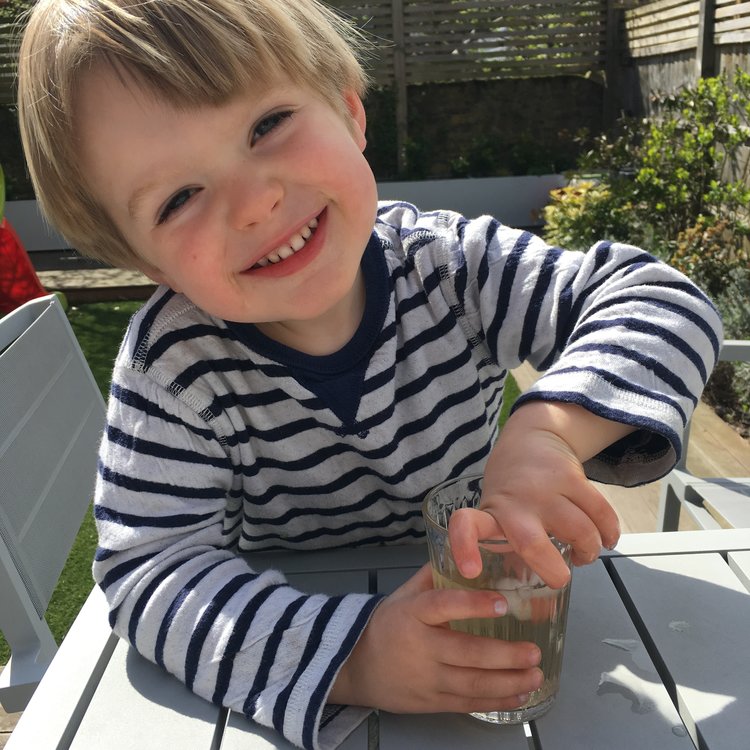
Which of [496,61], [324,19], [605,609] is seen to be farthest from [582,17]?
[605,609]

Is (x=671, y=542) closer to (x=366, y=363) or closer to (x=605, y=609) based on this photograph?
(x=605, y=609)

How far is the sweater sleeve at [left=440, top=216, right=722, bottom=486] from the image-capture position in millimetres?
899

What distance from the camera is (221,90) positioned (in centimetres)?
94

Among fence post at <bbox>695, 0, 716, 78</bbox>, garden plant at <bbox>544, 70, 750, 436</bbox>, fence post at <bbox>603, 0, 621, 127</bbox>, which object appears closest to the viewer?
garden plant at <bbox>544, 70, 750, 436</bbox>

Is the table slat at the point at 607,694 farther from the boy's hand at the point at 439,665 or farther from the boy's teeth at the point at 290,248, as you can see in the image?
the boy's teeth at the point at 290,248

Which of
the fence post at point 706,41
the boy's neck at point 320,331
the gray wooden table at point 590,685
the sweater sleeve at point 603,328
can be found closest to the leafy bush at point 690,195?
the fence post at point 706,41

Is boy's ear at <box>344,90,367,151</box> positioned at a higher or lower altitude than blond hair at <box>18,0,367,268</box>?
lower

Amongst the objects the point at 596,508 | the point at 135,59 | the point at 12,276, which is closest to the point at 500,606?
the point at 596,508

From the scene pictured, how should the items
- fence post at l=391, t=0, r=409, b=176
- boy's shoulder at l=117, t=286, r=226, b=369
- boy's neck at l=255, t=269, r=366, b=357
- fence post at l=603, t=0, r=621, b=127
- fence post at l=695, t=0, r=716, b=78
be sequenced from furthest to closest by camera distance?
fence post at l=391, t=0, r=409, b=176
fence post at l=603, t=0, r=621, b=127
fence post at l=695, t=0, r=716, b=78
boy's neck at l=255, t=269, r=366, b=357
boy's shoulder at l=117, t=286, r=226, b=369

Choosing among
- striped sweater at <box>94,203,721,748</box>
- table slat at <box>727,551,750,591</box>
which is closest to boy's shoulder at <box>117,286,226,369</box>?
striped sweater at <box>94,203,721,748</box>

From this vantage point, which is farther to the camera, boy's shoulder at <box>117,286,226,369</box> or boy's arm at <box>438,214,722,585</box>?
boy's shoulder at <box>117,286,226,369</box>

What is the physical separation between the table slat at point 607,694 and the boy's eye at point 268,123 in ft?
2.17

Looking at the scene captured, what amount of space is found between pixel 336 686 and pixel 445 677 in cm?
12

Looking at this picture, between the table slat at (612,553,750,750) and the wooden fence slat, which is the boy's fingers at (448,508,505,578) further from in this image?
the wooden fence slat
